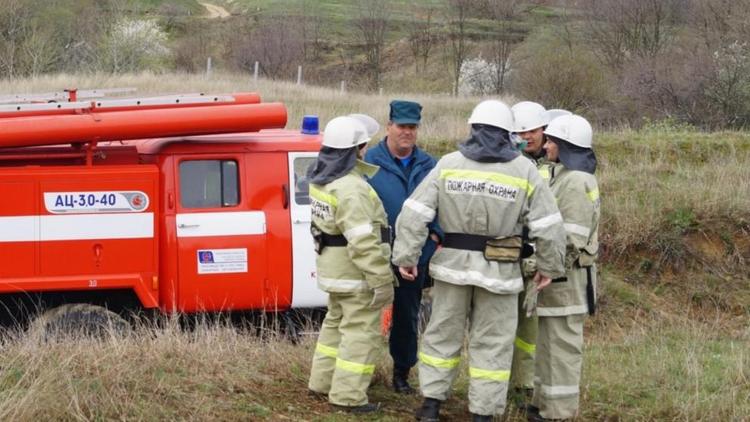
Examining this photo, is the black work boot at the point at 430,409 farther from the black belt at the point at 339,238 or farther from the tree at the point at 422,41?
the tree at the point at 422,41

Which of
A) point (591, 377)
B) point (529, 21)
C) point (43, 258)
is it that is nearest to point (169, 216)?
point (43, 258)

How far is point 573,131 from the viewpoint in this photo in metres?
5.78

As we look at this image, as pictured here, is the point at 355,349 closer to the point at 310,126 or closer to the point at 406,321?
the point at 406,321

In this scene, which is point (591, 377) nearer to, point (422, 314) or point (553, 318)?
point (553, 318)

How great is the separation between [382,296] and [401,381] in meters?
0.99

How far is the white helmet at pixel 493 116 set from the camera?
5301 millimetres

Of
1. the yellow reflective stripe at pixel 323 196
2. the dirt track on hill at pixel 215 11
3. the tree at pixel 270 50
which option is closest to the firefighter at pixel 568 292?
the yellow reflective stripe at pixel 323 196

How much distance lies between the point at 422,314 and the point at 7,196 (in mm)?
3568

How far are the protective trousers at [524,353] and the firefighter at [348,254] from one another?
1.00m

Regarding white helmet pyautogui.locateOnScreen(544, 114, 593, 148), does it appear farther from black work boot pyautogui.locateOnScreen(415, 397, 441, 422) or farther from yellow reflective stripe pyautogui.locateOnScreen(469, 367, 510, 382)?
black work boot pyautogui.locateOnScreen(415, 397, 441, 422)

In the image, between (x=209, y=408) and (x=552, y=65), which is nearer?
(x=209, y=408)

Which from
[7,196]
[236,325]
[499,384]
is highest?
[7,196]

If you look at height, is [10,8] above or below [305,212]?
above

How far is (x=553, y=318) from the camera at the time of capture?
575cm
